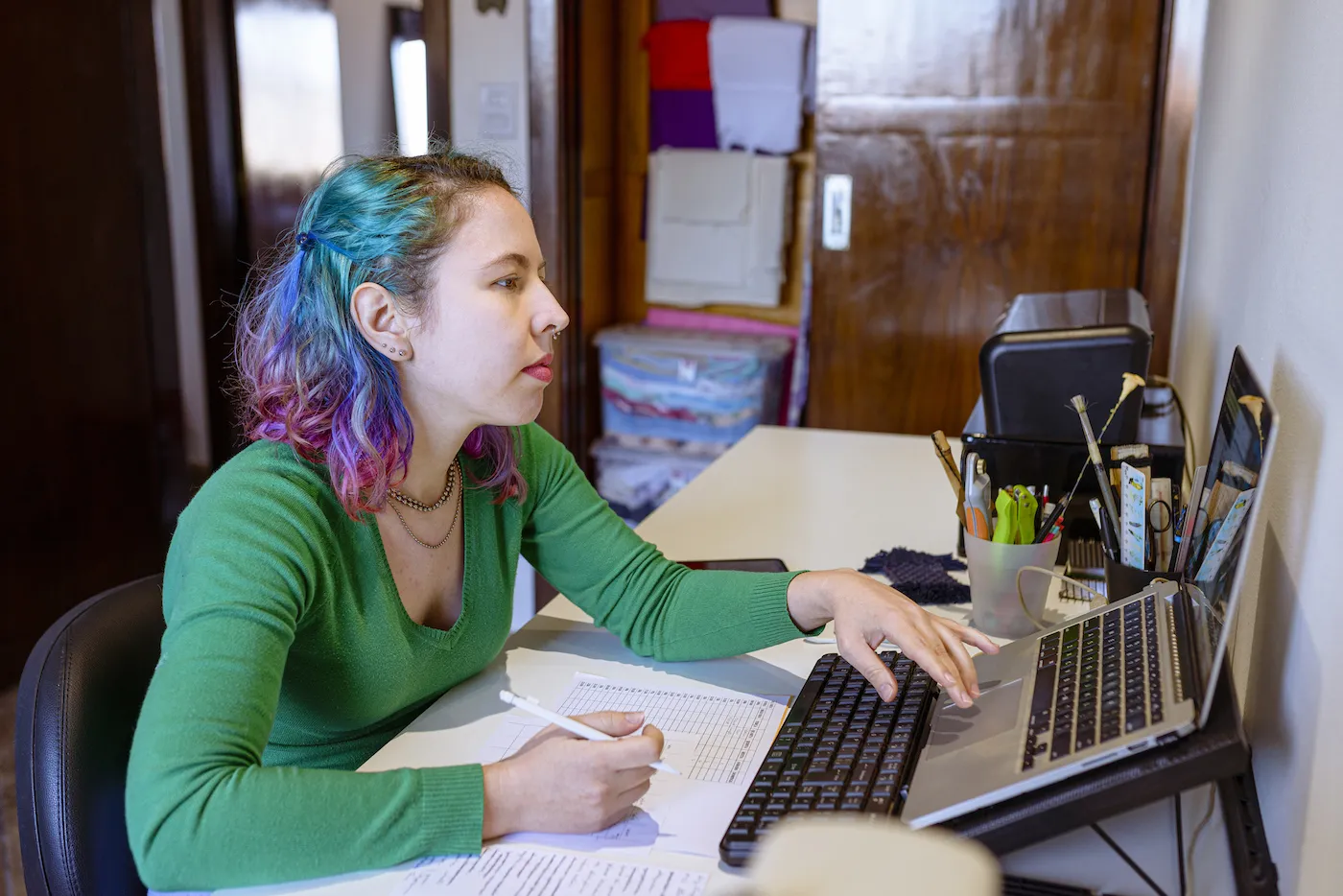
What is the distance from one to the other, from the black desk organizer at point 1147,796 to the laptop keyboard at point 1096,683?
0.02 m

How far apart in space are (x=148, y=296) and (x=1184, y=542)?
274cm

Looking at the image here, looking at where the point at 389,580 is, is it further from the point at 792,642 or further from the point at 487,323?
the point at 792,642

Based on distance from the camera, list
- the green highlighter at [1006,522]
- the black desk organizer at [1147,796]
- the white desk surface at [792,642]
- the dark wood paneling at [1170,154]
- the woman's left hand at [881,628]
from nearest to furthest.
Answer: the black desk organizer at [1147,796], the white desk surface at [792,642], the woman's left hand at [881,628], the green highlighter at [1006,522], the dark wood paneling at [1170,154]

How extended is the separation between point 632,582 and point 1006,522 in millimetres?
400

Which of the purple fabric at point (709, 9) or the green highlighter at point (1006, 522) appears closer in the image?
the green highlighter at point (1006, 522)

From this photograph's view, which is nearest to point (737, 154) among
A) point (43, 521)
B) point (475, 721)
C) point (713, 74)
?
point (713, 74)

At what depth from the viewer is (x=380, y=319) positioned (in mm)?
1099

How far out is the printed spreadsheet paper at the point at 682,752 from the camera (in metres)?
0.85

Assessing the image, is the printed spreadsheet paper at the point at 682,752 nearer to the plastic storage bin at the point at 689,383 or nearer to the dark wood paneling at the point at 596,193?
the plastic storage bin at the point at 689,383

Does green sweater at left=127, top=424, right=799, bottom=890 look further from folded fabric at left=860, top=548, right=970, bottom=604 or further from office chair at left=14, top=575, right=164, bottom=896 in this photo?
folded fabric at left=860, top=548, right=970, bottom=604

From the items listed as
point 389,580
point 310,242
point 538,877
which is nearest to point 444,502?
point 389,580

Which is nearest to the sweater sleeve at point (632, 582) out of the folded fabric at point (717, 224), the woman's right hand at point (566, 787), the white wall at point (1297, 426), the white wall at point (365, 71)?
the woman's right hand at point (566, 787)

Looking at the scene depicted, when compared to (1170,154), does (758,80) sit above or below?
above

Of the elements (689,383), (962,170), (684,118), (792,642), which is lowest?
(689,383)
